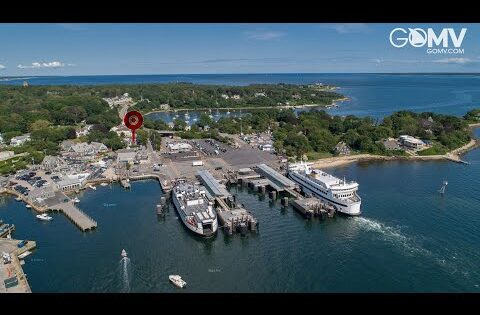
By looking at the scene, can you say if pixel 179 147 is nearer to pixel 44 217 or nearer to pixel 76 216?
pixel 76 216

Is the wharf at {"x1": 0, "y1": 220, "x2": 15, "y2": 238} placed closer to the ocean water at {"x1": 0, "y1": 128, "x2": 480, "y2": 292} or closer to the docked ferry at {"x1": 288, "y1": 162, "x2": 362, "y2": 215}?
the ocean water at {"x1": 0, "y1": 128, "x2": 480, "y2": 292}

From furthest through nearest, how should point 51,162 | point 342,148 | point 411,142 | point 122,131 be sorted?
point 122,131
point 411,142
point 342,148
point 51,162

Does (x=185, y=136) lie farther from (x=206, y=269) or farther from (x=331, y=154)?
(x=206, y=269)

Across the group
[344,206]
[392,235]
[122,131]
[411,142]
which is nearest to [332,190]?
[344,206]

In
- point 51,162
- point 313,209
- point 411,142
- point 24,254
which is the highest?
point 411,142

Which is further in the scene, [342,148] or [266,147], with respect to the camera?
[266,147]

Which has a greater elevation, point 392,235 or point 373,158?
point 373,158

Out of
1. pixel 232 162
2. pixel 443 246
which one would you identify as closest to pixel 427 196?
pixel 443 246
